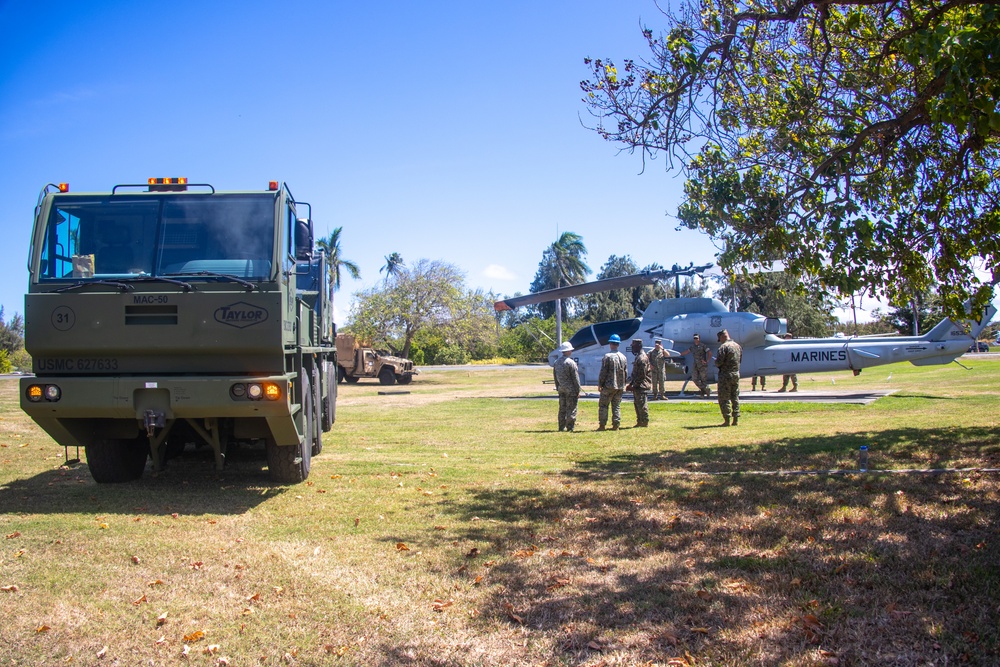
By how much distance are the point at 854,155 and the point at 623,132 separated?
2632 mm

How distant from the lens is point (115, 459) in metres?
8.34

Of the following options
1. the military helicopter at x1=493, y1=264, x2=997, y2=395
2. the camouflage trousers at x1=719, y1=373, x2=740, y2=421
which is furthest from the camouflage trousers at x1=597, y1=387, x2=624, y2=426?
the military helicopter at x1=493, y1=264, x2=997, y2=395

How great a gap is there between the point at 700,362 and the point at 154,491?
15.8 metres

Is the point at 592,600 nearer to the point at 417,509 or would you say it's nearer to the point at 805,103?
the point at 417,509

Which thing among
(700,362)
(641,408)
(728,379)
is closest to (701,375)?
(700,362)

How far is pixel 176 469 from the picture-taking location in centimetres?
960

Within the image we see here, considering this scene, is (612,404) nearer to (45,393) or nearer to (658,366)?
(658,366)

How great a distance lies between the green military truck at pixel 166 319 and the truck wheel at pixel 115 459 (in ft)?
0.06

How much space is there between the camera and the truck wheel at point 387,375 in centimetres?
3256

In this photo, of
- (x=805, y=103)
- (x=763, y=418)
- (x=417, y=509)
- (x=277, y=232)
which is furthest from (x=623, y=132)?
(x=763, y=418)

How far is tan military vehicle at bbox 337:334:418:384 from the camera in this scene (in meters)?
31.3

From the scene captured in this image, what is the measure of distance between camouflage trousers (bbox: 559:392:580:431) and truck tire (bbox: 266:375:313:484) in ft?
20.5

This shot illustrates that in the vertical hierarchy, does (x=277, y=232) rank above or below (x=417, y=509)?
above

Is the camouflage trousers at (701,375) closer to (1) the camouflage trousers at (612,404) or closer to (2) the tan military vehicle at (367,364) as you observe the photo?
(1) the camouflage trousers at (612,404)
